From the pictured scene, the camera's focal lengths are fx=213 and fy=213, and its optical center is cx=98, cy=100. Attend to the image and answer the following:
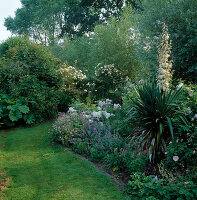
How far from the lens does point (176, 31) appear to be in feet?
29.4

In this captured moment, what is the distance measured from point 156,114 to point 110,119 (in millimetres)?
2453

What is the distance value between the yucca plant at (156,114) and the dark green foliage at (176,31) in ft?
15.6

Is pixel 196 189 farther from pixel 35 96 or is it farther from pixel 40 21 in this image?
pixel 40 21

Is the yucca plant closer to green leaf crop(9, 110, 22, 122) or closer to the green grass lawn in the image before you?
the green grass lawn

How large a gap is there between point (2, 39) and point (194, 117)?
1429cm

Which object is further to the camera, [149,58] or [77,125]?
Result: [149,58]

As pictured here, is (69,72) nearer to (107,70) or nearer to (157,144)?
(107,70)

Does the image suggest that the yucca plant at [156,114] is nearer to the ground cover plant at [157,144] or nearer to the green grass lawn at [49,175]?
the ground cover plant at [157,144]

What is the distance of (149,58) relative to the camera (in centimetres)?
995

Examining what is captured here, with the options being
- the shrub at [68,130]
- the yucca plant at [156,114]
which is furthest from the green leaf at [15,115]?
the yucca plant at [156,114]

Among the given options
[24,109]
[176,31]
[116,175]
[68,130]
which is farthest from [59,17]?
[116,175]

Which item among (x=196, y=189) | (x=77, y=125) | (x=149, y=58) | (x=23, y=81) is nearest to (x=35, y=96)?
(x=23, y=81)

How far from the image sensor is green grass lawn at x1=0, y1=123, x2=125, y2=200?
355 centimetres

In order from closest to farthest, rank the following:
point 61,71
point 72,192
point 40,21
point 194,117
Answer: point 72,192
point 194,117
point 61,71
point 40,21
